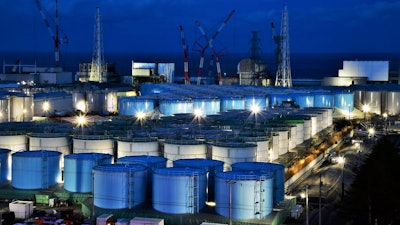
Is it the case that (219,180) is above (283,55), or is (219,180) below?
below

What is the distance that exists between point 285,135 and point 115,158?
796cm

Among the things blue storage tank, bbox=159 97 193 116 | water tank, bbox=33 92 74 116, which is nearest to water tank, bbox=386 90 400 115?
blue storage tank, bbox=159 97 193 116

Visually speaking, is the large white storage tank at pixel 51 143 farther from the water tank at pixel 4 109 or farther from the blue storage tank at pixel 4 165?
the water tank at pixel 4 109

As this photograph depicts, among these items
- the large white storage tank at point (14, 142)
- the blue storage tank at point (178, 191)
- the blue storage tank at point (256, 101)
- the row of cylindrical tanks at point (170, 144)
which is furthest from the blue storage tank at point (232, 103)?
the blue storage tank at point (178, 191)

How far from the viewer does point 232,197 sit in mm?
17328

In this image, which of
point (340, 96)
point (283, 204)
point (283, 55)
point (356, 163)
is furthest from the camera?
point (283, 55)

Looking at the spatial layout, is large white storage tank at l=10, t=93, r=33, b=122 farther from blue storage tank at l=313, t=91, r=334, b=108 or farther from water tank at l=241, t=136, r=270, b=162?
blue storage tank at l=313, t=91, r=334, b=108

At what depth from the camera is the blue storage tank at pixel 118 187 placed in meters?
18.1

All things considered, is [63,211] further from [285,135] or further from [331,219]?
[285,135]

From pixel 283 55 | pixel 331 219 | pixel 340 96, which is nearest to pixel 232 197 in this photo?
pixel 331 219

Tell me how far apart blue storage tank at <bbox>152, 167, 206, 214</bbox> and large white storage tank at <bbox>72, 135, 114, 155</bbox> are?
18.0 ft

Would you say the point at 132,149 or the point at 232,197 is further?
the point at 132,149

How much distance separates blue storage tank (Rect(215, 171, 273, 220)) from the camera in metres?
17.2

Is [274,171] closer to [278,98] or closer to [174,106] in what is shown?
[174,106]
